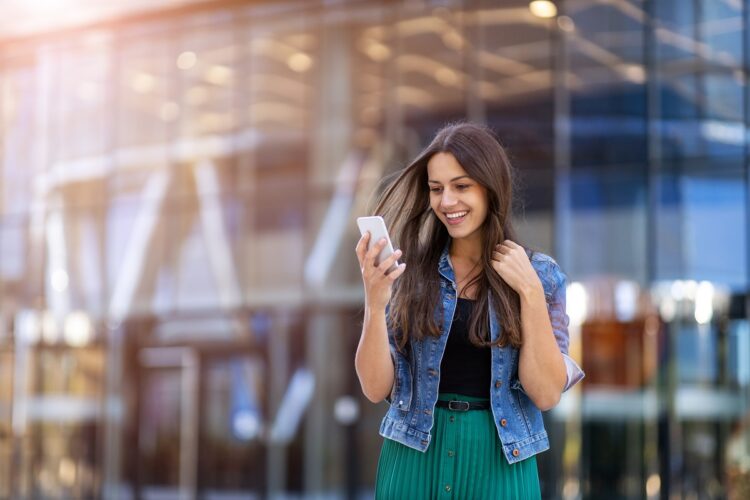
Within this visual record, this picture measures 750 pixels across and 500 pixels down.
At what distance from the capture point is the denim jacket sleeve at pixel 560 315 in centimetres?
285

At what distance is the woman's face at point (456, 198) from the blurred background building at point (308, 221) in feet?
28.1

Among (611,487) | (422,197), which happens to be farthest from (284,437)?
(422,197)

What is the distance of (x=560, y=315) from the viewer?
9.42ft

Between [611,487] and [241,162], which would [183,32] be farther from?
[611,487]

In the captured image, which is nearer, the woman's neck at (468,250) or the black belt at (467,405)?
the black belt at (467,405)

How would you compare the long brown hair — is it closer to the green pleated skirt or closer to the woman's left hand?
the woman's left hand

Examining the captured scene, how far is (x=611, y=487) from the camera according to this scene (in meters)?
12.3

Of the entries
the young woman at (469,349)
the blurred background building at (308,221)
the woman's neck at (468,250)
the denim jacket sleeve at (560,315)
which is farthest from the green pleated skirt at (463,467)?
the blurred background building at (308,221)

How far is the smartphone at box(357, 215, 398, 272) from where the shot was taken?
2.71m

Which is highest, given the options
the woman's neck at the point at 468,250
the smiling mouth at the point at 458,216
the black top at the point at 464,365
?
the smiling mouth at the point at 458,216

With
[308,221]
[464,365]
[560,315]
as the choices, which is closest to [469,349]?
[464,365]

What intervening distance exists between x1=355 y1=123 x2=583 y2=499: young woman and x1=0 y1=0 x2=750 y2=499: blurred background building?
8.43 metres

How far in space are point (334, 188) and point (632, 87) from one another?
13.9ft

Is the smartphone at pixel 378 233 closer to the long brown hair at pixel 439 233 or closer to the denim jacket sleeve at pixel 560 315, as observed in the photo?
the long brown hair at pixel 439 233
